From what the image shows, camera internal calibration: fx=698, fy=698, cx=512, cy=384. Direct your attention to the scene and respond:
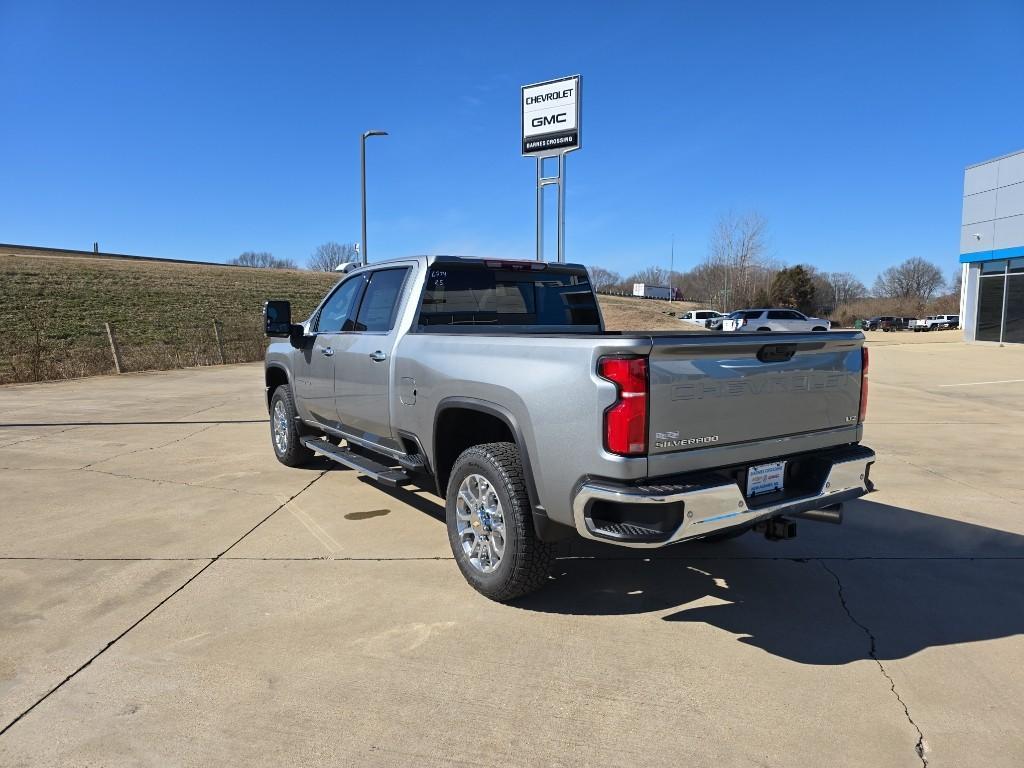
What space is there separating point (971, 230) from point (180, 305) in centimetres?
4114

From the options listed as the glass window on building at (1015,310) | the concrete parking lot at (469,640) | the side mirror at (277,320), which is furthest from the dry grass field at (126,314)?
the glass window on building at (1015,310)

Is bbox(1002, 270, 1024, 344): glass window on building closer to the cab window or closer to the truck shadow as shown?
the truck shadow

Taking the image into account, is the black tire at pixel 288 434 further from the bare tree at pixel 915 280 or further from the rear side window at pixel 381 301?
the bare tree at pixel 915 280

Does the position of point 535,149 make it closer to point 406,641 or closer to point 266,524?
point 266,524

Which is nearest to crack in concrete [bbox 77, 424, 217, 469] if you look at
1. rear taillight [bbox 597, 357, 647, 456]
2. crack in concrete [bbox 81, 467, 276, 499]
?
crack in concrete [bbox 81, 467, 276, 499]

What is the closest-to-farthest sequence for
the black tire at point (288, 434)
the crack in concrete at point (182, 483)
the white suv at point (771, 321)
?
the crack in concrete at point (182, 483), the black tire at point (288, 434), the white suv at point (771, 321)

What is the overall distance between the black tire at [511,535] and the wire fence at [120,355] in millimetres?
15595

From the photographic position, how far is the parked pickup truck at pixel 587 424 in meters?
3.05

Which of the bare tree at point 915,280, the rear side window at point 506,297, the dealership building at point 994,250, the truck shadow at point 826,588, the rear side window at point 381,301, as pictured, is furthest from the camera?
the bare tree at point 915,280

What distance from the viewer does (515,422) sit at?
137 inches

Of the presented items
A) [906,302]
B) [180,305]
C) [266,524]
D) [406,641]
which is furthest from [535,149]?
[906,302]

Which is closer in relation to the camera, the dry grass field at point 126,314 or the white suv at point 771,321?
the dry grass field at point 126,314

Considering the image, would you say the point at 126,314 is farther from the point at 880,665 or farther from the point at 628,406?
the point at 880,665

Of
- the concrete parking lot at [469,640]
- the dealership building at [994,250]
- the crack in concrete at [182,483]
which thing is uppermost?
the dealership building at [994,250]
